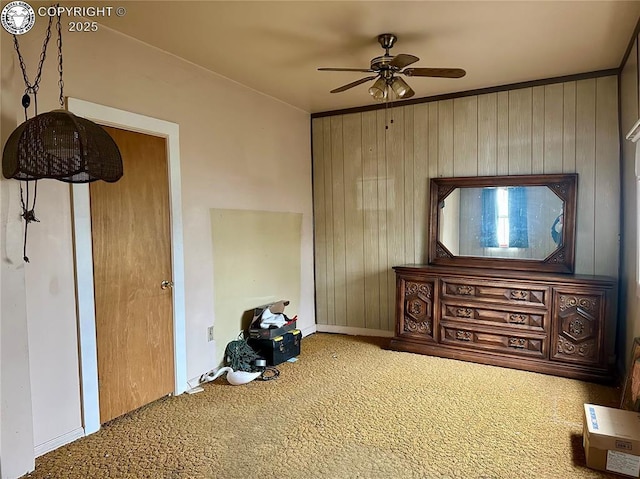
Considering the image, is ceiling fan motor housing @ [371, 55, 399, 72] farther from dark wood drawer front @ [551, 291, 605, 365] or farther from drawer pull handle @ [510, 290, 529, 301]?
dark wood drawer front @ [551, 291, 605, 365]

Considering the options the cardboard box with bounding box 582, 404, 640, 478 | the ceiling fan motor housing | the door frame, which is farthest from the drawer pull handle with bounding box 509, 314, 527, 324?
the door frame

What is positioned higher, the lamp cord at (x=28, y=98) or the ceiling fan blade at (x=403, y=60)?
the ceiling fan blade at (x=403, y=60)

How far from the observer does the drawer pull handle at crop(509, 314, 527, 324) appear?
11.7ft

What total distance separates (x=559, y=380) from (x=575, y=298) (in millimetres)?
674

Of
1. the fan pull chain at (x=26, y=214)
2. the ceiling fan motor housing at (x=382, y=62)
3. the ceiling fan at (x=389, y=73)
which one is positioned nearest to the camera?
the fan pull chain at (x=26, y=214)

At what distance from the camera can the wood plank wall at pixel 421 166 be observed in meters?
3.62

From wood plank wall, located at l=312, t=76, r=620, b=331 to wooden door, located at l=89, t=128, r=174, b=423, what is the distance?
2217 millimetres

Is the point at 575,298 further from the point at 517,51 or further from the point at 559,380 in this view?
the point at 517,51

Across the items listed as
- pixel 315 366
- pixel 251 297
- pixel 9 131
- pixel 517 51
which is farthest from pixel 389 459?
pixel 517 51

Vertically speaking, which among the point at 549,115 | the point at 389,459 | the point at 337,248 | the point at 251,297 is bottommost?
the point at 389,459

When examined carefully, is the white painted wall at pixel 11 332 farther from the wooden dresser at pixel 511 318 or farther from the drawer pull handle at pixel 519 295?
the drawer pull handle at pixel 519 295

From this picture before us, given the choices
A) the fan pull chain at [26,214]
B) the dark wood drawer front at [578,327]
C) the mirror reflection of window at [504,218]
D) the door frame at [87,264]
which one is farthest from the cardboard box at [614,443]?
the fan pull chain at [26,214]

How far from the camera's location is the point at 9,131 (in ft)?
6.97

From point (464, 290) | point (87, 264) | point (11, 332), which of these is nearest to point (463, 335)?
point (464, 290)
